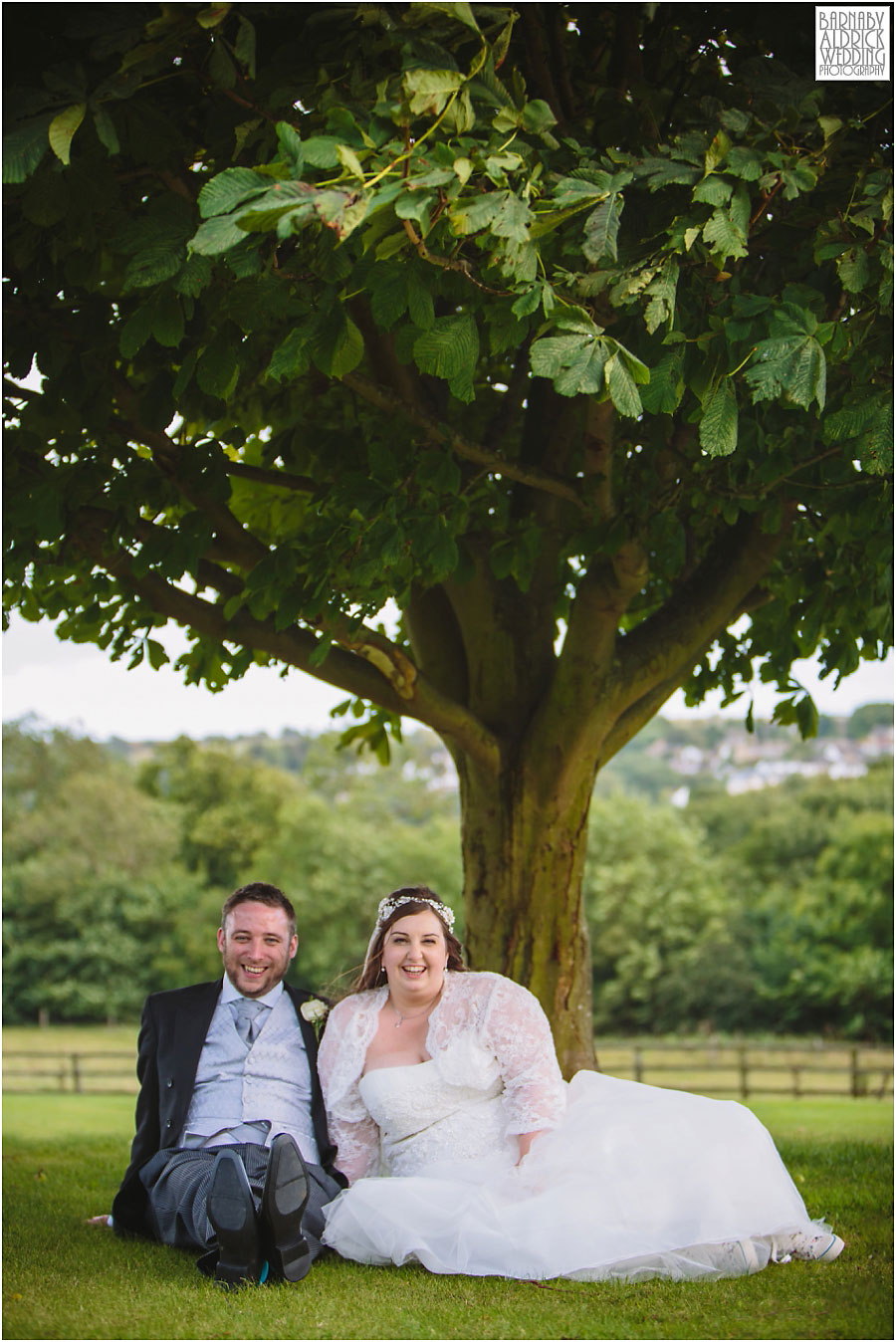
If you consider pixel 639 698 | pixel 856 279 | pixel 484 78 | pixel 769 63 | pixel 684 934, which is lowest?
pixel 684 934

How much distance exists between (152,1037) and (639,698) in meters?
3.69

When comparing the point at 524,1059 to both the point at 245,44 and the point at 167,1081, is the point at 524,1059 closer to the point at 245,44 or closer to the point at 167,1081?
the point at 167,1081

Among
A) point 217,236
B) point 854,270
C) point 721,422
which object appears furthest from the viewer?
point 854,270

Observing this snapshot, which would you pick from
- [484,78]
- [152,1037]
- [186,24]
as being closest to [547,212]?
[484,78]

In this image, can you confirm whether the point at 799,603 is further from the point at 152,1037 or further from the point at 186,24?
the point at 186,24

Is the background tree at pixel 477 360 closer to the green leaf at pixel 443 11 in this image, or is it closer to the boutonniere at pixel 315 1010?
the green leaf at pixel 443 11

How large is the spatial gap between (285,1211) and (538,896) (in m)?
3.05

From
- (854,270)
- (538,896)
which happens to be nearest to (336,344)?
(854,270)

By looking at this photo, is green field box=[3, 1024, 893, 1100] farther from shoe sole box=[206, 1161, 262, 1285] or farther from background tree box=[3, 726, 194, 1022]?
shoe sole box=[206, 1161, 262, 1285]

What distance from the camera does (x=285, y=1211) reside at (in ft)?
16.1

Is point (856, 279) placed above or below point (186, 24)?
below

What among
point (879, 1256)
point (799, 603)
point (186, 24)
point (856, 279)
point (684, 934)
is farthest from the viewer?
point (684, 934)

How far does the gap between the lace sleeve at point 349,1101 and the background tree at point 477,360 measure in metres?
1.86

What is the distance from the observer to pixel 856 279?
183 inches
